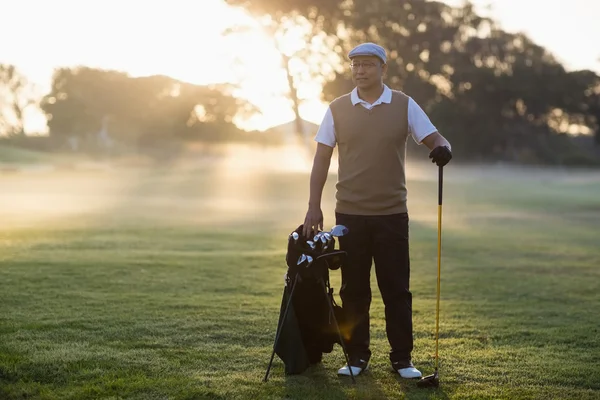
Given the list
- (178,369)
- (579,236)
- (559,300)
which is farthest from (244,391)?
(579,236)

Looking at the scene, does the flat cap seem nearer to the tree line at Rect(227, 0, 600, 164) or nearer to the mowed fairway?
the mowed fairway

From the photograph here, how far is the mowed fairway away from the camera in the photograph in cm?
567

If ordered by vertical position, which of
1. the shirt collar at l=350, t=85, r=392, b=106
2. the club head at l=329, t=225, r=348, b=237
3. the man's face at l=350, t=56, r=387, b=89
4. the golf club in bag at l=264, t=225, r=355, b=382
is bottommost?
the golf club in bag at l=264, t=225, r=355, b=382

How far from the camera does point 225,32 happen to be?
124 ft

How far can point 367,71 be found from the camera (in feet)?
19.1

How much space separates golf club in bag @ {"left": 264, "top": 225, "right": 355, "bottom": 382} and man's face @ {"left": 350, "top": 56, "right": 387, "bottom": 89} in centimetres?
96

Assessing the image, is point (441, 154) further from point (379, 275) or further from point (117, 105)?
point (117, 105)

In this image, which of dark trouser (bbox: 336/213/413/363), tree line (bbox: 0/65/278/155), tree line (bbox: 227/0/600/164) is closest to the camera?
dark trouser (bbox: 336/213/413/363)

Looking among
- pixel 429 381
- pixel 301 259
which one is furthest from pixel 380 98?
pixel 429 381

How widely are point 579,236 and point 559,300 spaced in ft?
33.8

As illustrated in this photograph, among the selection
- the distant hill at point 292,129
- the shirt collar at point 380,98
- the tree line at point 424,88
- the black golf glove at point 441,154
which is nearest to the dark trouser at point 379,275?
the black golf glove at point 441,154

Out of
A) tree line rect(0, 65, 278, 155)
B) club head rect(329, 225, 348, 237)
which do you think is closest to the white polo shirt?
club head rect(329, 225, 348, 237)

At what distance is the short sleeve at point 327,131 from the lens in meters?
5.92

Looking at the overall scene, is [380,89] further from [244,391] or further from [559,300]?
[559,300]
